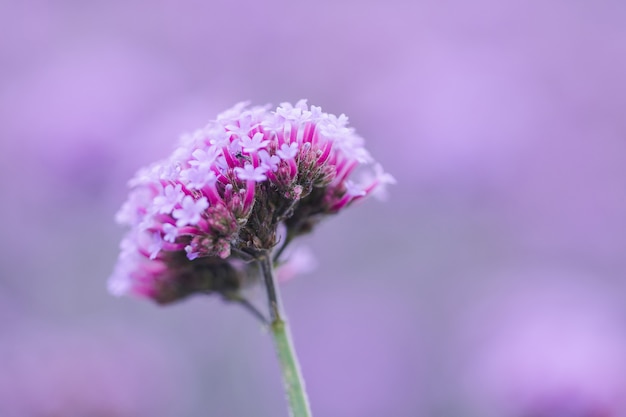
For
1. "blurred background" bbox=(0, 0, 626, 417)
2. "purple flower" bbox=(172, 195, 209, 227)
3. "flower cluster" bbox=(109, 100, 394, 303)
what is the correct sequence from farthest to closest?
"blurred background" bbox=(0, 0, 626, 417), "flower cluster" bbox=(109, 100, 394, 303), "purple flower" bbox=(172, 195, 209, 227)

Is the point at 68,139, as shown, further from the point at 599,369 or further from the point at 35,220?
the point at 599,369

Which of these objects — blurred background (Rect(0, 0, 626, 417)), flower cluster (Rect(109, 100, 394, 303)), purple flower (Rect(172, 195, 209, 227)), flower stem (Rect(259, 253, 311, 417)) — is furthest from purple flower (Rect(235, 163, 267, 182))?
blurred background (Rect(0, 0, 626, 417))

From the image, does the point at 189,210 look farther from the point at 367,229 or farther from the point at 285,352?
the point at 367,229

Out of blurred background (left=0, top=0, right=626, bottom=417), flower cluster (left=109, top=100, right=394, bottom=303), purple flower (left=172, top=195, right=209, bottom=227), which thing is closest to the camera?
purple flower (left=172, top=195, right=209, bottom=227)

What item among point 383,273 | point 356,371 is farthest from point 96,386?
point 383,273

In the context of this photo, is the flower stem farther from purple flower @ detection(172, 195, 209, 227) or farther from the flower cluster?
purple flower @ detection(172, 195, 209, 227)

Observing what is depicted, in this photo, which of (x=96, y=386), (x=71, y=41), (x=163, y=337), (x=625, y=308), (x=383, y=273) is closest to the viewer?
(x=96, y=386)

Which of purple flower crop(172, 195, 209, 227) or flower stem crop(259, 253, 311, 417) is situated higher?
purple flower crop(172, 195, 209, 227)
